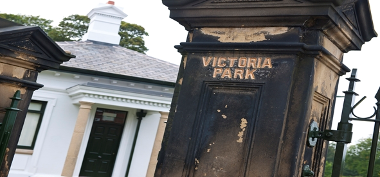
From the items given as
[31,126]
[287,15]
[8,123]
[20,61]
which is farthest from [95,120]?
[287,15]

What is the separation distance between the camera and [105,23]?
20172mm

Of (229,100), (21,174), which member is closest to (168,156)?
(229,100)

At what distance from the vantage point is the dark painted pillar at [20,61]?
3.93 metres

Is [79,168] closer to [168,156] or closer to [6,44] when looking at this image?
[6,44]

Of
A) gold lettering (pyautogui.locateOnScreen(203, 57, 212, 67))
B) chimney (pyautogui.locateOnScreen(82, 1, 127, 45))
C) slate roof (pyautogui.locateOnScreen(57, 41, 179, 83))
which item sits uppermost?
chimney (pyautogui.locateOnScreen(82, 1, 127, 45))

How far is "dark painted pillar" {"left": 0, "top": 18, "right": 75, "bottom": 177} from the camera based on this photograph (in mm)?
3926

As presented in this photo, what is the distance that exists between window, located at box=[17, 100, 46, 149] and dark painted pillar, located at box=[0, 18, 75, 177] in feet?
38.8

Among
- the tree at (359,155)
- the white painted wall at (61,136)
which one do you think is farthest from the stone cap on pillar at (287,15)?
the tree at (359,155)

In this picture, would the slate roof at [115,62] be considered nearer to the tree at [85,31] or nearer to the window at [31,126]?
the window at [31,126]

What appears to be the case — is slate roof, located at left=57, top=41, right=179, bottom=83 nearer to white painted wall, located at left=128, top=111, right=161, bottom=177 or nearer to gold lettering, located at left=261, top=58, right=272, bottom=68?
white painted wall, located at left=128, top=111, right=161, bottom=177

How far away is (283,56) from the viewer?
2.61 metres

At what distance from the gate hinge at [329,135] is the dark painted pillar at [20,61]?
2532 mm

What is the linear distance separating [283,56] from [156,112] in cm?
1461

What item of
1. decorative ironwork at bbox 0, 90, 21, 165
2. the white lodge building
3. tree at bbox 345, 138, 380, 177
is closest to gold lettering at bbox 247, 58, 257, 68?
decorative ironwork at bbox 0, 90, 21, 165
